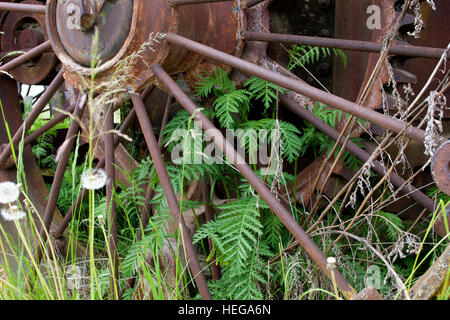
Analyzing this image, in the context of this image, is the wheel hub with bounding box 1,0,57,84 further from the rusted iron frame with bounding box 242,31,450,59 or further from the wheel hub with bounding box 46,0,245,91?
the rusted iron frame with bounding box 242,31,450,59

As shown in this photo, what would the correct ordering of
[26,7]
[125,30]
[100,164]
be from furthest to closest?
[100,164], [26,7], [125,30]

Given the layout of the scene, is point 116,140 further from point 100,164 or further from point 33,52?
point 33,52

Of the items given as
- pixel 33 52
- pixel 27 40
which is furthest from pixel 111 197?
pixel 27 40

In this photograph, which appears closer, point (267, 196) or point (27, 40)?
point (267, 196)

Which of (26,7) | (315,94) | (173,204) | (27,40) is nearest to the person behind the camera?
(315,94)

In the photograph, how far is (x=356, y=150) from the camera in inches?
92.1

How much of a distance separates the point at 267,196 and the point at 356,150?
2.48ft

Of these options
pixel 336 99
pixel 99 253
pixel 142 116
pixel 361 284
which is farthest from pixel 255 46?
pixel 99 253

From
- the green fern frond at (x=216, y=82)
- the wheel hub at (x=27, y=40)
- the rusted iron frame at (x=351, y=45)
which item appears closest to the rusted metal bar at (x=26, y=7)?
the wheel hub at (x=27, y=40)

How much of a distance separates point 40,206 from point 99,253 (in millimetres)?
512

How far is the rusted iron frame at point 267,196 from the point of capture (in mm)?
1597

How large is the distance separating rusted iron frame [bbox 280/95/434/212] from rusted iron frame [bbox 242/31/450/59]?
0.29 m

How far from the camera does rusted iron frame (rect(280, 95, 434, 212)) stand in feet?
7.34

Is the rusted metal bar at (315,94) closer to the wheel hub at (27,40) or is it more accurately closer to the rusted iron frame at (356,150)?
the rusted iron frame at (356,150)
